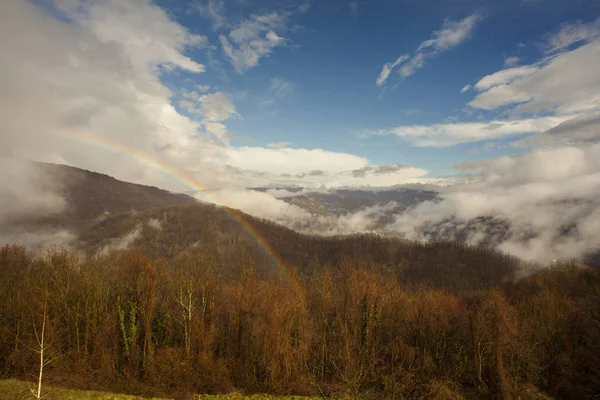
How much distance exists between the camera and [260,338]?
37.6 metres

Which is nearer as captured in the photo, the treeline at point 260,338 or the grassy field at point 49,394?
the grassy field at point 49,394

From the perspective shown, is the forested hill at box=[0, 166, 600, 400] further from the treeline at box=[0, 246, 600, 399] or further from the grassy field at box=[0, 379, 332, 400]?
the grassy field at box=[0, 379, 332, 400]

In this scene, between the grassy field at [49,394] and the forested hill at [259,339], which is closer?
the grassy field at [49,394]

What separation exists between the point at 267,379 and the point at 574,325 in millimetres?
46588

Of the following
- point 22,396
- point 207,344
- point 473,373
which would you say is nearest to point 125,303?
point 207,344

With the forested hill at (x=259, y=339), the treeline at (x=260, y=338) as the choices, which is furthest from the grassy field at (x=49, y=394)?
the treeline at (x=260, y=338)

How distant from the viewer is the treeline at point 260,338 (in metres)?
33.9

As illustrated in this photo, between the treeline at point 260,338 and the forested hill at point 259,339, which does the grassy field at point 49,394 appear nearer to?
the forested hill at point 259,339

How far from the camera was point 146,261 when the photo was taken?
131ft

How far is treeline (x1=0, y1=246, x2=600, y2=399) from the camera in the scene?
33906 millimetres

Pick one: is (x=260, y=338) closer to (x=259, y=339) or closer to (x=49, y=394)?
(x=259, y=339)

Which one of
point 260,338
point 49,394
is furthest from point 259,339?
point 49,394

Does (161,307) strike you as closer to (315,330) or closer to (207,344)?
(207,344)

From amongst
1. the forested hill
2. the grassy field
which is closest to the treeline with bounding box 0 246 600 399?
the forested hill
